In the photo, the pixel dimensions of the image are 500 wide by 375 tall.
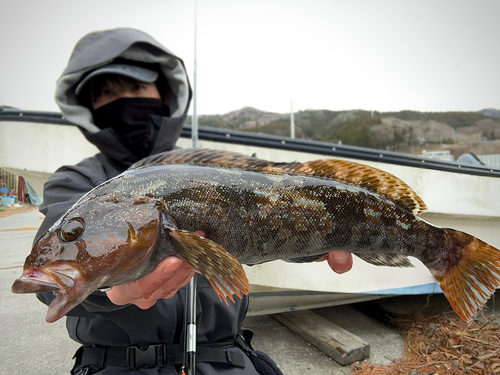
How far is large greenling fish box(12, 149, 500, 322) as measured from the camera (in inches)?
45.4

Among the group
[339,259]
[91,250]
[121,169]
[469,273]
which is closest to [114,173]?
[121,169]

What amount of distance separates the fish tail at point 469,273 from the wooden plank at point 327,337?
85.2 inches

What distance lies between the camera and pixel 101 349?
1938 mm

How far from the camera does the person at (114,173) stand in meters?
1.76

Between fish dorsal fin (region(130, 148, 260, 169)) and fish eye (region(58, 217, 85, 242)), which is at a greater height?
fish dorsal fin (region(130, 148, 260, 169))

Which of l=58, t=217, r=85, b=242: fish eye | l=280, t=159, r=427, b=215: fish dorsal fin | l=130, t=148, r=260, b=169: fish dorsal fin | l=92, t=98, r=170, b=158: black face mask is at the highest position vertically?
l=92, t=98, r=170, b=158: black face mask

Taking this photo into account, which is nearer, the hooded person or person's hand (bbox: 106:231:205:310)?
person's hand (bbox: 106:231:205:310)

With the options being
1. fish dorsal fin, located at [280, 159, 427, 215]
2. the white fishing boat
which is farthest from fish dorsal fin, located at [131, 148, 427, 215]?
the white fishing boat

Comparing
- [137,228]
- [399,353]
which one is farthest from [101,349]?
[399,353]

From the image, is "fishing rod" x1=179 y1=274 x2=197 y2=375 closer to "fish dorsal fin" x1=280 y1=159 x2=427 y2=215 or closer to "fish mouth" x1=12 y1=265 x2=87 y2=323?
"fish mouth" x1=12 y1=265 x2=87 y2=323

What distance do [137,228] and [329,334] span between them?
11.1 ft

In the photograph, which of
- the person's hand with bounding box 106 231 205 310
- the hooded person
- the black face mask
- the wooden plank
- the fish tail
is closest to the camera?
the person's hand with bounding box 106 231 205 310

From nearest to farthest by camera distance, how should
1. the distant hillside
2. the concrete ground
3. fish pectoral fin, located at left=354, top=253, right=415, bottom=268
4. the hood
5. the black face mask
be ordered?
1. fish pectoral fin, located at left=354, top=253, right=415, bottom=268
2. the hood
3. the black face mask
4. the concrete ground
5. the distant hillside

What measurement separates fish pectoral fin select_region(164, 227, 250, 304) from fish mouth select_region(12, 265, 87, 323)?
377 mm
